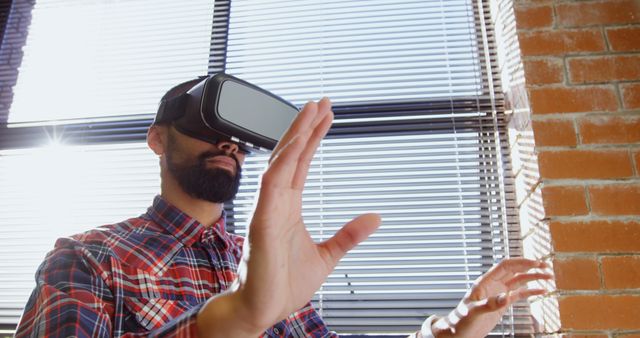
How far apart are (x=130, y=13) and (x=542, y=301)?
5.82ft

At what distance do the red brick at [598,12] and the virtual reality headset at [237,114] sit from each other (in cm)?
82

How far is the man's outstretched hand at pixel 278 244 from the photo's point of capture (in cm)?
48

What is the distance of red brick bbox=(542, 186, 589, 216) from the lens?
37.9 inches

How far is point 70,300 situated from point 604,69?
132cm

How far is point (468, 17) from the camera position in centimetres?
144

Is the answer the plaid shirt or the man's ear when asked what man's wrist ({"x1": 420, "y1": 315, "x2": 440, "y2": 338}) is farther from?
the man's ear

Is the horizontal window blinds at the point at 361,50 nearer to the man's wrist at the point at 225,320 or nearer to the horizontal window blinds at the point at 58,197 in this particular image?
the horizontal window blinds at the point at 58,197

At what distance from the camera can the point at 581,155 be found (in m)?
0.99

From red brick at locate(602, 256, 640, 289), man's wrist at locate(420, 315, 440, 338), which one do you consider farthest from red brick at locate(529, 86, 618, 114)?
man's wrist at locate(420, 315, 440, 338)

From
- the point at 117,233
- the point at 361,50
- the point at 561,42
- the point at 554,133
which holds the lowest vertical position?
the point at 117,233

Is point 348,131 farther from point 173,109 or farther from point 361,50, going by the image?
point 173,109

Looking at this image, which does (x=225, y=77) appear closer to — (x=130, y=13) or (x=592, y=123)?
(x=592, y=123)

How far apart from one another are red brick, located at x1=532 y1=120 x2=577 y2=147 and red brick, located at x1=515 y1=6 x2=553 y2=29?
11.6 inches

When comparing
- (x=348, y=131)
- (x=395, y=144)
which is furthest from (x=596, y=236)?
(x=348, y=131)
